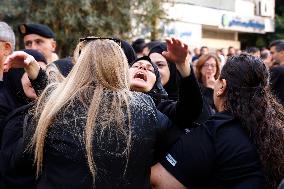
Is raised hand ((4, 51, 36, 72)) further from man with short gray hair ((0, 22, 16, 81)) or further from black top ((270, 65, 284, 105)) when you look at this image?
black top ((270, 65, 284, 105))

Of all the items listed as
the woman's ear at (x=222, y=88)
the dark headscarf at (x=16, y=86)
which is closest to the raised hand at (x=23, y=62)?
the dark headscarf at (x=16, y=86)

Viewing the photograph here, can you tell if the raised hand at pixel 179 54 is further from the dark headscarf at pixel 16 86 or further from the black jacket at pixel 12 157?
the dark headscarf at pixel 16 86

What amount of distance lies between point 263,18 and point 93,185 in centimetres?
2684

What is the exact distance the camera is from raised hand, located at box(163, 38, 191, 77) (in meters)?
2.86

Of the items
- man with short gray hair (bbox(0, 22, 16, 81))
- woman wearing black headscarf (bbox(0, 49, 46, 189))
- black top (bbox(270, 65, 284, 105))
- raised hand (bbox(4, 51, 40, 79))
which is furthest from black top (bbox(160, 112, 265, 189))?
black top (bbox(270, 65, 284, 105))

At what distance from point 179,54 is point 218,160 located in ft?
2.02

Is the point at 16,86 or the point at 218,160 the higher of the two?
the point at 16,86

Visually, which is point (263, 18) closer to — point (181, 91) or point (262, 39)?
point (262, 39)

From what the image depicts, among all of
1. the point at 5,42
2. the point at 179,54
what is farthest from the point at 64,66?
the point at 179,54

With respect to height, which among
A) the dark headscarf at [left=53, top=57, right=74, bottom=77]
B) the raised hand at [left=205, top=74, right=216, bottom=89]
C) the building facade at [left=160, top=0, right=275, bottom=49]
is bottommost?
the raised hand at [left=205, top=74, right=216, bottom=89]

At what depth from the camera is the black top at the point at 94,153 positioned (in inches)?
96.6

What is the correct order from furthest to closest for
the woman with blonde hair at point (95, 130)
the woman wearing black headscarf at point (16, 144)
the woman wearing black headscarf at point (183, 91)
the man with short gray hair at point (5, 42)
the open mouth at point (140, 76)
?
the man with short gray hair at point (5, 42)
the open mouth at point (140, 76)
the woman wearing black headscarf at point (183, 91)
the woman wearing black headscarf at point (16, 144)
the woman with blonde hair at point (95, 130)

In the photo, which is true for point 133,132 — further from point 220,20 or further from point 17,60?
point 220,20

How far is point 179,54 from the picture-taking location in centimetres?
291
